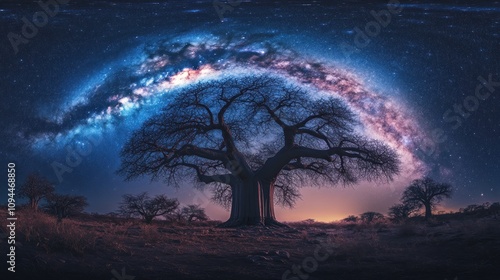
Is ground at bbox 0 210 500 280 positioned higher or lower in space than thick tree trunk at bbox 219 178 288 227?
lower

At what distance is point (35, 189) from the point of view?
26.5 meters

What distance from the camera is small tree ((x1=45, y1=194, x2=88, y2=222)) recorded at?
88.1ft

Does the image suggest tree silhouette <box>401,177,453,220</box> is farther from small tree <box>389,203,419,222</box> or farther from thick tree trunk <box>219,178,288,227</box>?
thick tree trunk <box>219,178,288,227</box>

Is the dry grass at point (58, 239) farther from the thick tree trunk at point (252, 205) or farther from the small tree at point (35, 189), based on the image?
the small tree at point (35, 189)

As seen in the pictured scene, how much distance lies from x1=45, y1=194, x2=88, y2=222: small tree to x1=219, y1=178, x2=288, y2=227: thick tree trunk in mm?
11662

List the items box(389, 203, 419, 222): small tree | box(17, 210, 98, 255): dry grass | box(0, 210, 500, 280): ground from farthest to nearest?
box(389, 203, 419, 222): small tree < box(17, 210, 98, 255): dry grass < box(0, 210, 500, 280): ground

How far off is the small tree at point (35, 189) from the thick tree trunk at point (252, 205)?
1273 cm

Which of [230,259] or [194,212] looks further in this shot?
[194,212]

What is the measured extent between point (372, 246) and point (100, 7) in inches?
631

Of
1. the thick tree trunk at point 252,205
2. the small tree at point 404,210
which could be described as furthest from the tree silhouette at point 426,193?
the thick tree trunk at point 252,205

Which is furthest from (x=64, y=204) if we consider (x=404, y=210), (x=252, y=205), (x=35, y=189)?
(x=404, y=210)

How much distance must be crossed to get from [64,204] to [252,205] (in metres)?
13.5

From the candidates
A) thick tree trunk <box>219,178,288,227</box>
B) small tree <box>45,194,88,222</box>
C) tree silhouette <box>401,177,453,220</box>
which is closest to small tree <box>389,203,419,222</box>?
tree silhouette <box>401,177,453,220</box>

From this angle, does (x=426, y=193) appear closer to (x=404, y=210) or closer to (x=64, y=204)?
(x=404, y=210)
